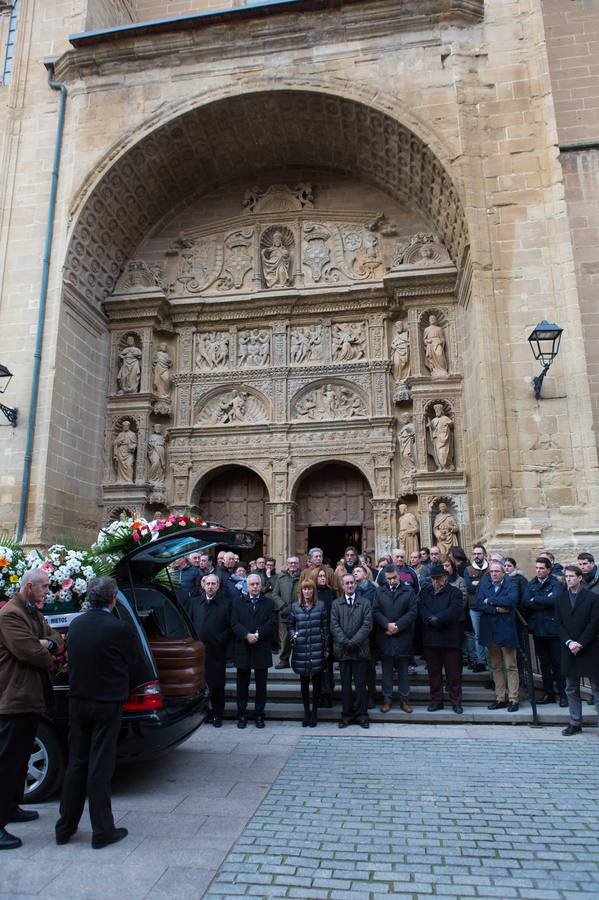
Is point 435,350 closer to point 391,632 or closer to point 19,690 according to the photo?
point 391,632

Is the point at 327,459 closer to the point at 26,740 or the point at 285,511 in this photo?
the point at 285,511

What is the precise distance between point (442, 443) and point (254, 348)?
467cm

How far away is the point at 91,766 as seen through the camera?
401 cm

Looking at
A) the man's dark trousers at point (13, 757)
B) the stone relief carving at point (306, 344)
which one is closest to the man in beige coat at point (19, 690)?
the man's dark trousers at point (13, 757)

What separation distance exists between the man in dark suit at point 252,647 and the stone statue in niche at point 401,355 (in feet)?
23.0

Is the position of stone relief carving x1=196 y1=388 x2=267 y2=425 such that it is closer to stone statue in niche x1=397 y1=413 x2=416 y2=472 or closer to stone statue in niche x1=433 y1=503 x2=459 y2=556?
stone statue in niche x1=397 y1=413 x2=416 y2=472

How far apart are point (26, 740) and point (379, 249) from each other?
11943 mm

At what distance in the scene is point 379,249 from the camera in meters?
13.8

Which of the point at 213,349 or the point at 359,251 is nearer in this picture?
the point at 359,251

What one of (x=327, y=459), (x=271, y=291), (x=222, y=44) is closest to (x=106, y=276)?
(x=271, y=291)

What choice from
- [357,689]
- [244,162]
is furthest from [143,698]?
[244,162]

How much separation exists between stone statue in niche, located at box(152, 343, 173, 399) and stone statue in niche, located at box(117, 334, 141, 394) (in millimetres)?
350

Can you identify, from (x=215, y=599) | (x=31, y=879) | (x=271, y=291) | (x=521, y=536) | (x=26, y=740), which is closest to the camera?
(x=31, y=879)

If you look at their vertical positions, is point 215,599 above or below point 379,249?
below
